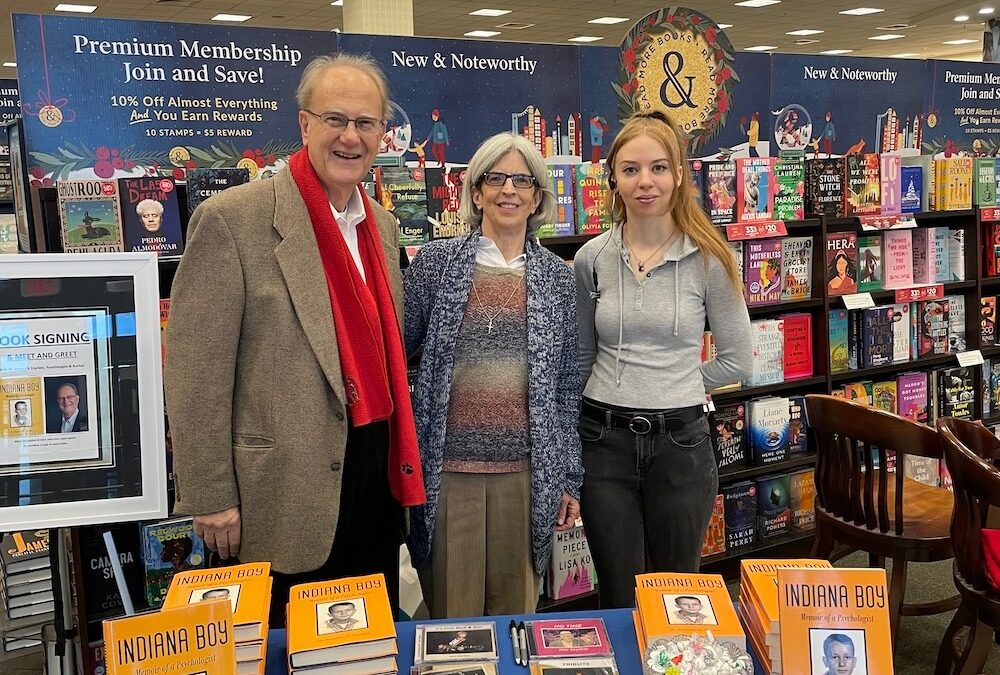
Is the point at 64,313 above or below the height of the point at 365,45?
below

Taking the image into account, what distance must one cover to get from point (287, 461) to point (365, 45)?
191 cm

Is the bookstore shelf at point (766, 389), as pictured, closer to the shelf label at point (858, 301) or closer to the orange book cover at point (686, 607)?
the shelf label at point (858, 301)

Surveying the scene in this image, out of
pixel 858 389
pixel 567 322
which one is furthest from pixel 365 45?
pixel 858 389

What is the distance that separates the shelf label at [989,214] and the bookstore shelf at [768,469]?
1.60 metres

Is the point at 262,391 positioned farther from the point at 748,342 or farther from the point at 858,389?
the point at 858,389

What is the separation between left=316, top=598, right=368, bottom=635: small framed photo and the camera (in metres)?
1.45

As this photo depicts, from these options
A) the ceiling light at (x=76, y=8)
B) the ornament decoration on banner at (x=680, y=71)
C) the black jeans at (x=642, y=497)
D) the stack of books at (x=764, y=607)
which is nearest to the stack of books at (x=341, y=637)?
the stack of books at (x=764, y=607)

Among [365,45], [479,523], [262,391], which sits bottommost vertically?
[479,523]

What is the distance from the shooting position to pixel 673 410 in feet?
7.47

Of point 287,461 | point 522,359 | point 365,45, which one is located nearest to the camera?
point 287,461

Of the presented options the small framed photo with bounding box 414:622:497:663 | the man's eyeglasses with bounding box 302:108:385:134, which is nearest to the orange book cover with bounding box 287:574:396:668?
the small framed photo with bounding box 414:622:497:663

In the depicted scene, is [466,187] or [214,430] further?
[466,187]

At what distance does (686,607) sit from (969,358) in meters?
3.64

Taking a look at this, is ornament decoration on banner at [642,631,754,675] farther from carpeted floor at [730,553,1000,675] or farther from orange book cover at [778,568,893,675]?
carpeted floor at [730,553,1000,675]
